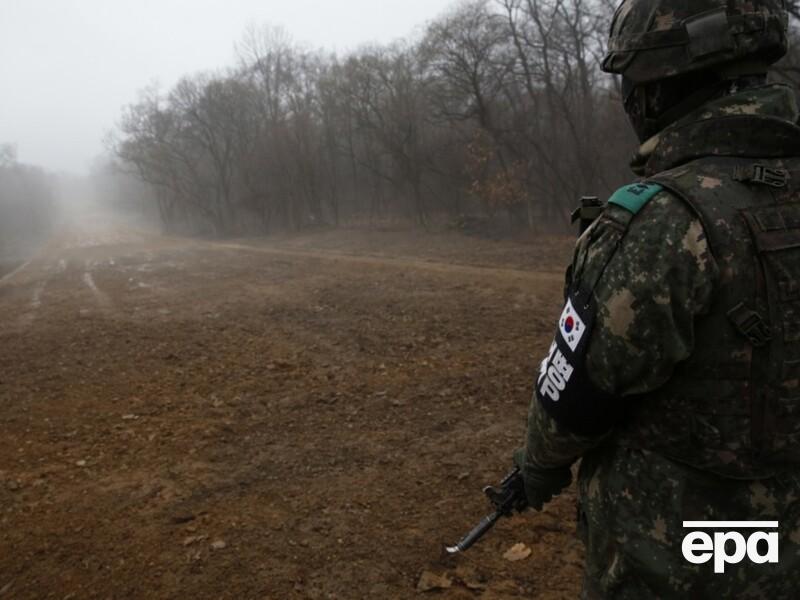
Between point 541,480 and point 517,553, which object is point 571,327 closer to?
point 541,480

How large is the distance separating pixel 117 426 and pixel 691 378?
5.30 m

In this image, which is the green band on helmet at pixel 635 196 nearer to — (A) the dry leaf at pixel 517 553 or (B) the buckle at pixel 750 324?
(B) the buckle at pixel 750 324

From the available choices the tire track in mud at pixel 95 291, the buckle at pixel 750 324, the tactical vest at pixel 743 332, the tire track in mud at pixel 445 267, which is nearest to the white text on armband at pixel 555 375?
the tactical vest at pixel 743 332

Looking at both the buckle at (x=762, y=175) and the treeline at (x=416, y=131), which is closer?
the buckle at (x=762, y=175)

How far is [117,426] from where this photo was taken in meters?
5.27

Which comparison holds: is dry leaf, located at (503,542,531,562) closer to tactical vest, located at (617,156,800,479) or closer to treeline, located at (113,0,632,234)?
tactical vest, located at (617,156,800,479)

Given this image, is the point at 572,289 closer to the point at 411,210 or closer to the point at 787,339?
the point at 787,339

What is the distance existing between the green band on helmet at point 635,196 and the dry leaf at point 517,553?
239cm

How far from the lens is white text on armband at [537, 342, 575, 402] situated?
1.49 metres

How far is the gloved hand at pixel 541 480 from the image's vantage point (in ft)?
5.67

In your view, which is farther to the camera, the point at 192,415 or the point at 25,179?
the point at 25,179

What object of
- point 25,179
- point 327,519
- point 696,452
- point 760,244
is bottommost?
point 327,519

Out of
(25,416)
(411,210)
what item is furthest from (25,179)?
(25,416)

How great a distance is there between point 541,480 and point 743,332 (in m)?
0.75
